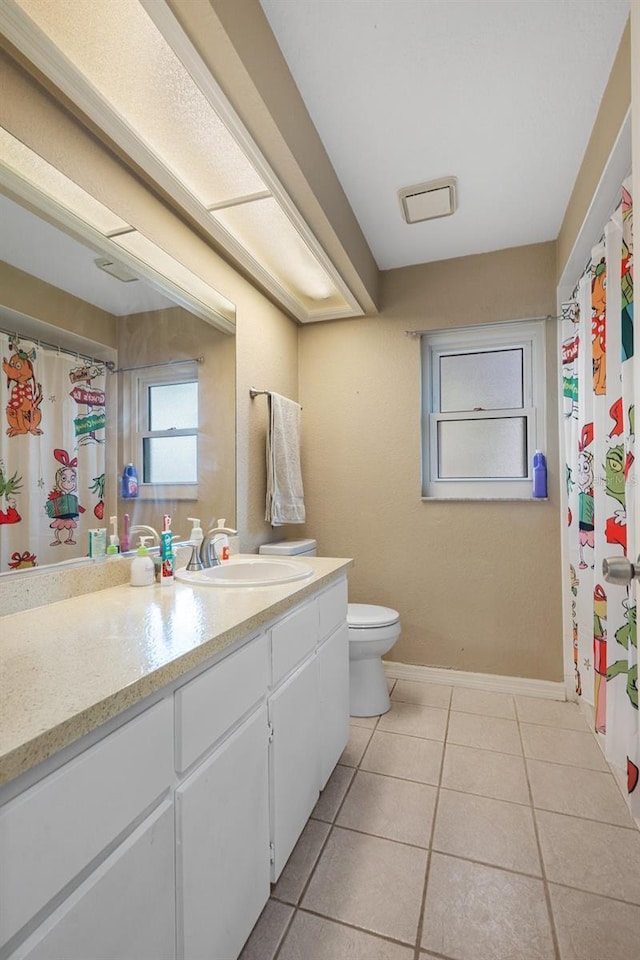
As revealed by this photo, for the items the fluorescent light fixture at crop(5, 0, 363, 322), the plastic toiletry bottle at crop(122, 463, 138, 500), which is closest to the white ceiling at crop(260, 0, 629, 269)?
the fluorescent light fixture at crop(5, 0, 363, 322)

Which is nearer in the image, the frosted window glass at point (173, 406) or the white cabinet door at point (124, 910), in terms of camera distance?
the white cabinet door at point (124, 910)

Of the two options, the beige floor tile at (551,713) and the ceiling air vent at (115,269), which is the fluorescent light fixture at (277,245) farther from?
the beige floor tile at (551,713)

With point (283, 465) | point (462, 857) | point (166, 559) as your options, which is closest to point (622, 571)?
point (462, 857)

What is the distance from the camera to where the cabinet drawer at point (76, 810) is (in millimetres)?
540

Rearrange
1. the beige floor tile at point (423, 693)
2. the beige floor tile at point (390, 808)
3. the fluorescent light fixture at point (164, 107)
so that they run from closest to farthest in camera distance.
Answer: the fluorescent light fixture at point (164, 107)
the beige floor tile at point (390, 808)
the beige floor tile at point (423, 693)

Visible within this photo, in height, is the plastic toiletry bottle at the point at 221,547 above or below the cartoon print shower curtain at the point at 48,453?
below

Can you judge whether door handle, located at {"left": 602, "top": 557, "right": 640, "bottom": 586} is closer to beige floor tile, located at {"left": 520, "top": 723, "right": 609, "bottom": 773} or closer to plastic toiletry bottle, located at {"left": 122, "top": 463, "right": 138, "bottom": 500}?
plastic toiletry bottle, located at {"left": 122, "top": 463, "right": 138, "bottom": 500}

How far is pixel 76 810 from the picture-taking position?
626 millimetres

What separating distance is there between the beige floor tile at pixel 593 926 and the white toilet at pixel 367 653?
1.04 meters

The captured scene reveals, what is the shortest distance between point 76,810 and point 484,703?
2.21 m

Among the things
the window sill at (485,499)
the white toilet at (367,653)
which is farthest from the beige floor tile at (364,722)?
the window sill at (485,499)

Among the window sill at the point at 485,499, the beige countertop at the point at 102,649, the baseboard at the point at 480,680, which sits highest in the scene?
the window sill at the point at 485,499

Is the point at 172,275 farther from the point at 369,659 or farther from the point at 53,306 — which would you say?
the point at 369,659

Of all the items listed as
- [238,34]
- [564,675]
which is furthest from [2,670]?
[564,675]
